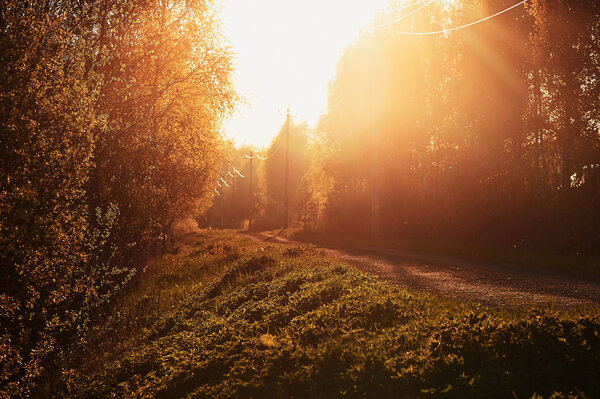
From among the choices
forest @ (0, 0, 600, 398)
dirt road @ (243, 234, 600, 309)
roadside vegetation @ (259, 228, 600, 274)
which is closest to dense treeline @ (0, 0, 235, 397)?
forest @ (0, 0, 600, 398)

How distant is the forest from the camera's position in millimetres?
7723

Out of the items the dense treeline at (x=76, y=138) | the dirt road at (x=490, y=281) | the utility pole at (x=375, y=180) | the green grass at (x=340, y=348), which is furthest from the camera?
the utility pole at (x=375, y=180)

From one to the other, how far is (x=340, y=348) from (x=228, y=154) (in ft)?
60.4

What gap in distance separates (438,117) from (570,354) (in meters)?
29.9

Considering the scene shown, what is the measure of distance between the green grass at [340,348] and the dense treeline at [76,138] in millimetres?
1337

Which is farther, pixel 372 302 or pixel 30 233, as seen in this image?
pixel 372 302

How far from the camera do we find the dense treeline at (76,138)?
24.9ft

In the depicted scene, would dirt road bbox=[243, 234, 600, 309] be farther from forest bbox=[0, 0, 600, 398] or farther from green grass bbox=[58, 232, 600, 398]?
forest bbox=[0, 0, 600, 398]

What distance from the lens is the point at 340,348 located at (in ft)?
21.5

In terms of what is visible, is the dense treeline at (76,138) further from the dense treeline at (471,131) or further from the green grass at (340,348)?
the dense treeline at (471,131)

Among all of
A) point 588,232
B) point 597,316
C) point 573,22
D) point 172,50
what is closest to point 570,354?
point 597,316

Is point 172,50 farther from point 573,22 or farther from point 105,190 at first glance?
point 573,22

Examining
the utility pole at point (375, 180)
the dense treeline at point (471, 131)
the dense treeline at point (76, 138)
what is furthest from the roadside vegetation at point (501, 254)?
the dense treeline at point (76, 138)

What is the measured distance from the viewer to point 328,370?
6.18 meters
